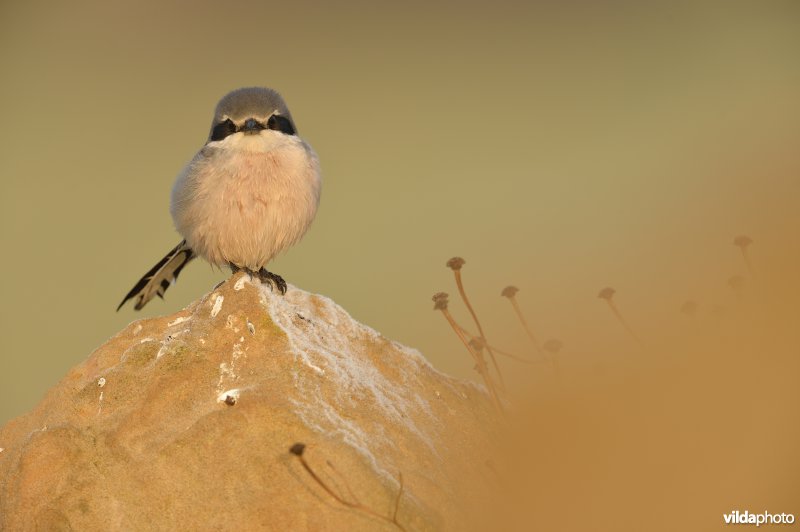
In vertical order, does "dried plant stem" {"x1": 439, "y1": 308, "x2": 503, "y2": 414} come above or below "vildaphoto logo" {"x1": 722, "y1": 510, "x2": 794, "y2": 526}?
above

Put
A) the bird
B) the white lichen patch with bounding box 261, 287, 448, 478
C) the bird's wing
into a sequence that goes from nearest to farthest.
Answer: the white lichen patch with bounding box 261, 287, 448, 478, the bird, the bird's wing

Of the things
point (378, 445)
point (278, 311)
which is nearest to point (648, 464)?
point (378, 445)

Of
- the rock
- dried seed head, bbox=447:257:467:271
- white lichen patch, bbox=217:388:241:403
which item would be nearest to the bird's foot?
the rock

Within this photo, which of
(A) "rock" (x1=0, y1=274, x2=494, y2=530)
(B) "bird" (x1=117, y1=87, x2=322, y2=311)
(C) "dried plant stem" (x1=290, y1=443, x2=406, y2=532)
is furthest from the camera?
(B) "bird" (x1=117, y1=87, x2=322, y2=311)

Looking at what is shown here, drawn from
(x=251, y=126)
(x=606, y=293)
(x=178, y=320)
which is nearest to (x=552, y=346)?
(x=606, y=293)

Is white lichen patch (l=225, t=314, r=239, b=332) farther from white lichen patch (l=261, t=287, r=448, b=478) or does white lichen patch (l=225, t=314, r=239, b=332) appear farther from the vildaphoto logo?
the vildaphoto logo
